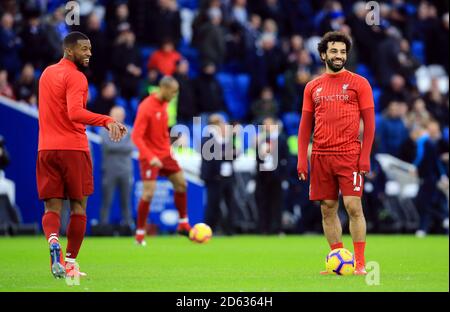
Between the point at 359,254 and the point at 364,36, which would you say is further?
the point at 364,36

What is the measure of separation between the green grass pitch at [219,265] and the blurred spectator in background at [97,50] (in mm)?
5526

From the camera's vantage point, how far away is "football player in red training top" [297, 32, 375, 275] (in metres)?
11.9

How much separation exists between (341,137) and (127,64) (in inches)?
549

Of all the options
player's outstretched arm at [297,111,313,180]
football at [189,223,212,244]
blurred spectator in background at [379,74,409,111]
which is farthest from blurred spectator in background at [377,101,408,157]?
player's outstretched arm at [297,111,313,180]

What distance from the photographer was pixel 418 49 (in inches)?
1246

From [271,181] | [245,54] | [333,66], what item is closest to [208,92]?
[245,54]

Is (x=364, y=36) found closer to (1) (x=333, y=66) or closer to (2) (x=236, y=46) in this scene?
(2) (x=236, y=46)

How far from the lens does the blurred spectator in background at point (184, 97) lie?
2531 cm

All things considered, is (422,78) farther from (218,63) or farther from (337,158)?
(337,158)

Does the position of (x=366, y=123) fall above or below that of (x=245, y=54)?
below

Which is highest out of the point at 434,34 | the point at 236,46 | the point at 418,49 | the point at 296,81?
the point at 434,34

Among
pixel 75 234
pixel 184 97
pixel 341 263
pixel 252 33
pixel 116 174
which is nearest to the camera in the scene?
pixel 75 234

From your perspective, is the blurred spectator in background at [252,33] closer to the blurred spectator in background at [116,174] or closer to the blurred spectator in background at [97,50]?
the blurred spectator in background at [97,50]

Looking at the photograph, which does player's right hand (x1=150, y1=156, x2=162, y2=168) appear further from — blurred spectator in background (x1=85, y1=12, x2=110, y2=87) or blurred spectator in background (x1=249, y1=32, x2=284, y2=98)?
blurred spectator in background (x1=249, y1=32, x2=284, y2=98)
